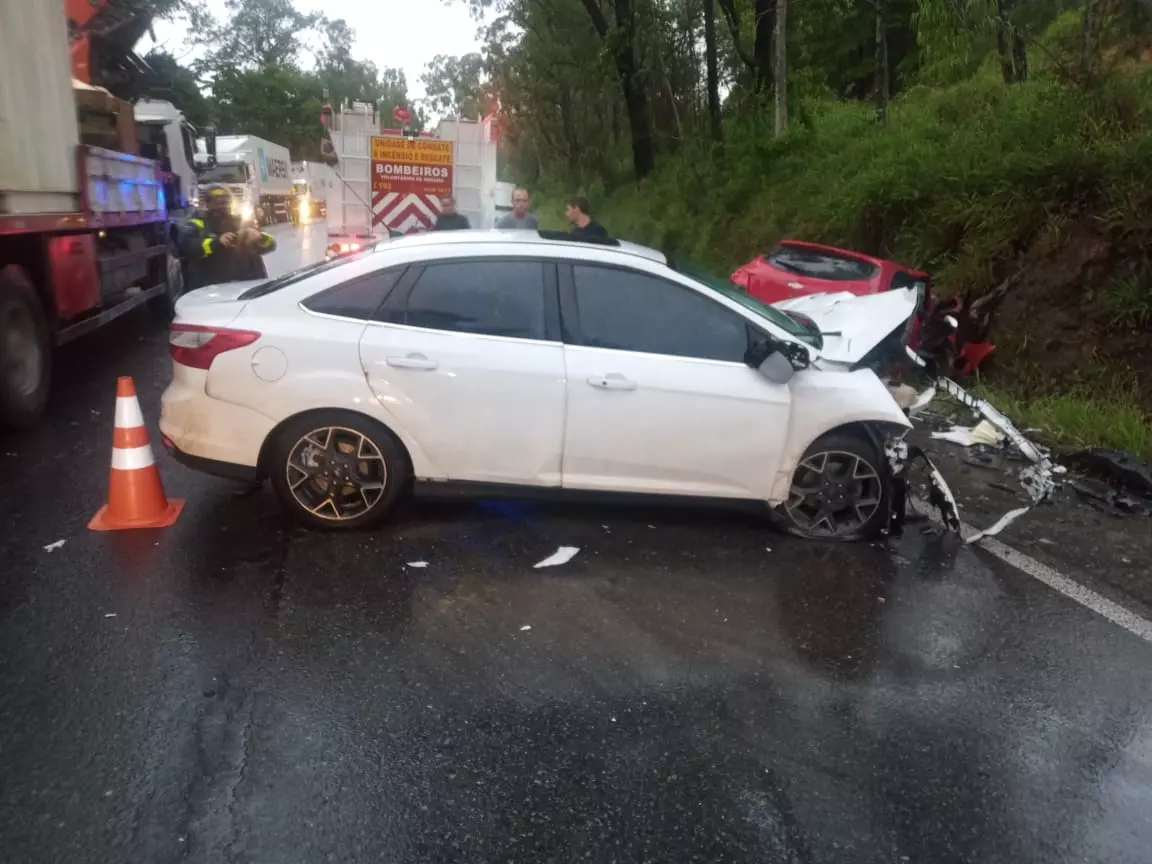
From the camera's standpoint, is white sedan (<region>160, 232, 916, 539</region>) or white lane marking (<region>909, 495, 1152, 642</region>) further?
white sedan (<region>160, 232, 916, 539</region>)

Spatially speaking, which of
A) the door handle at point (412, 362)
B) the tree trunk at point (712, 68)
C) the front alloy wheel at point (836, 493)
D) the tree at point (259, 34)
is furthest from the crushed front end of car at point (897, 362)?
the tree at point (259, 34)

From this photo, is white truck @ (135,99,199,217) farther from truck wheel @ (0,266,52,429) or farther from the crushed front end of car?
the crushed front end of car

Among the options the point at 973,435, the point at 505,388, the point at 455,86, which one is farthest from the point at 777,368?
the point at 455,86

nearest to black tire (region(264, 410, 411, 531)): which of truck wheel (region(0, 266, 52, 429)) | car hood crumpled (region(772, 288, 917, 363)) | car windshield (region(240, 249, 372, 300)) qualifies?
car windshield (region(240, 249, 372, 300))

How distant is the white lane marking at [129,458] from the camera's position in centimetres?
527

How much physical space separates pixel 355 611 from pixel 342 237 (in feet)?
41.3

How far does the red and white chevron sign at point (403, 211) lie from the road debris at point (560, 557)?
11198 millimetres

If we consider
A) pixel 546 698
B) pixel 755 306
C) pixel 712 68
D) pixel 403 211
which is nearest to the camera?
pixel 546 698

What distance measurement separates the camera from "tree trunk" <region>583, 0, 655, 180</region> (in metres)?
A: 19.8

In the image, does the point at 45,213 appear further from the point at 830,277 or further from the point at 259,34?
the point at 259,34

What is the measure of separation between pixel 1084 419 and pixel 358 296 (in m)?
5.80

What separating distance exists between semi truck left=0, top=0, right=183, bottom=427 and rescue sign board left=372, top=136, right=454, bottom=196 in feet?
19.5

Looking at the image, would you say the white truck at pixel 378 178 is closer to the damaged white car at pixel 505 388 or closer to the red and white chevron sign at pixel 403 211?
the red and white chevron sign at pixel 403 211

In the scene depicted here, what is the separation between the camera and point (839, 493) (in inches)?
212
